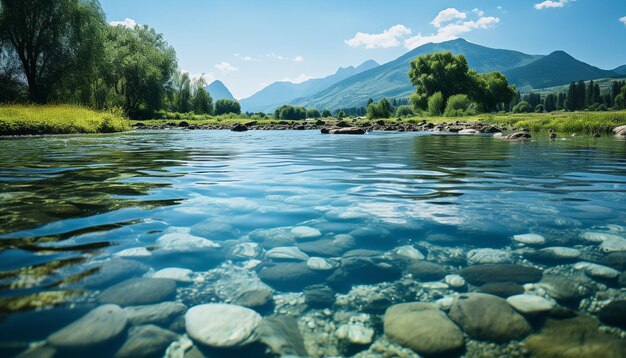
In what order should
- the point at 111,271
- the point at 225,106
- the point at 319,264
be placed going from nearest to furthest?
1. the point at 111,271
2. the point at 319,264
3. the point at 225,106

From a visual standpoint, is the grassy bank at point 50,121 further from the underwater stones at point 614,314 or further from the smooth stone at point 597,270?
the underwater stones at point 614,314

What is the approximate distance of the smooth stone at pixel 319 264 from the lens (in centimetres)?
302

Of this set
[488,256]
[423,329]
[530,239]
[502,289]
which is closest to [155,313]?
[423,329]

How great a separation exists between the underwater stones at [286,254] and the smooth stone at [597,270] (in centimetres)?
218

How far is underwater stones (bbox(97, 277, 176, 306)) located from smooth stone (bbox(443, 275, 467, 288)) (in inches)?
77.2

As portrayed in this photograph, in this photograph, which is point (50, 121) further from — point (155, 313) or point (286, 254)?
point (155, 313)

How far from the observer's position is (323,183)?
674 cm

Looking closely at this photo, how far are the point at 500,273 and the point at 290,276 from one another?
1614mm

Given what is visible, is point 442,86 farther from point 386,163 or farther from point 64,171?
point 64,171

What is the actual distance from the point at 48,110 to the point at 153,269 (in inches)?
1098

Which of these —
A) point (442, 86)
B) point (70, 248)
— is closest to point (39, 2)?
point (70, 248)

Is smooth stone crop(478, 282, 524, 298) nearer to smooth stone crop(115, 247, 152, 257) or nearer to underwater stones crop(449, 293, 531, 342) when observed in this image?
underwater stones crop(449, 293, 531, 342)

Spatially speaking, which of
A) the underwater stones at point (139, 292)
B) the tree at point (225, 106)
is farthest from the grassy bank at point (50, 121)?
the tree at point (225, 106)

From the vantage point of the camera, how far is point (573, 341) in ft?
6.53
